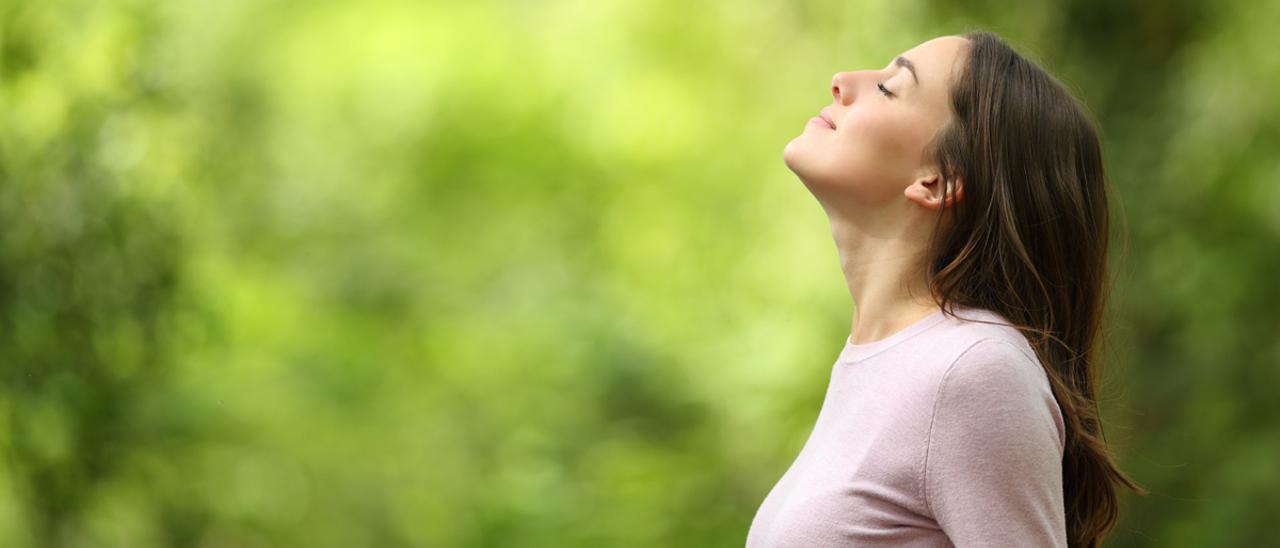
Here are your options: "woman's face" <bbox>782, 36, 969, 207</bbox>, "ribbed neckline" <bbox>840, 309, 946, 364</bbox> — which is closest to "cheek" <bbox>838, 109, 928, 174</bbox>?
"woman's face" <bbox>782, 36, 969, 207</bbox>

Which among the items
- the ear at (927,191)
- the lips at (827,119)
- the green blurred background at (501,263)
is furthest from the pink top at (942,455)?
the green blurred background at (501,263)

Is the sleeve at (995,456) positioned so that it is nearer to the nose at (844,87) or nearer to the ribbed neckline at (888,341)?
the ribbed neckline at (888,341)

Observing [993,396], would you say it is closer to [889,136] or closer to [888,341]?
[888,341]

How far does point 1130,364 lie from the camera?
308 centimetres

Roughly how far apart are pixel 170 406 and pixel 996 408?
3011 millimetres

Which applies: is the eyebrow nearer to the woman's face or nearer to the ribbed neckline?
the woman's face

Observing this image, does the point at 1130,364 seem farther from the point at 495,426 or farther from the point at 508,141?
the point at 508,141

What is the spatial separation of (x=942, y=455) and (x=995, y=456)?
0.04 m

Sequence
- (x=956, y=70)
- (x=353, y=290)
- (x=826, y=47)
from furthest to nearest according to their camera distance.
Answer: (x=353, y=290) → (x=826, y=47) → (x=956, y=70)

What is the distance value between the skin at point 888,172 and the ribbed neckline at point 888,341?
0.01 metres

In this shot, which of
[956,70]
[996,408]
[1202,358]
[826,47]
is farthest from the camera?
[826,47]

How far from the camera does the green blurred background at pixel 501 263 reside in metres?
3.11

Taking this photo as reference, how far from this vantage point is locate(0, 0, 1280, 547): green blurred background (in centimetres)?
311

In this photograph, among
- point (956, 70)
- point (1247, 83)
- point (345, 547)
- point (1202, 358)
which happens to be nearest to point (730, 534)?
point (345, 547)
